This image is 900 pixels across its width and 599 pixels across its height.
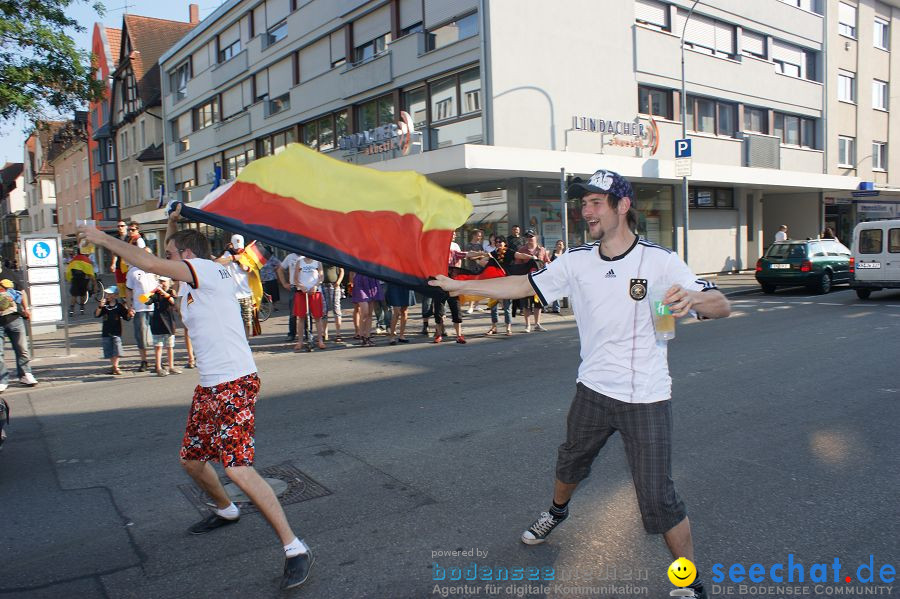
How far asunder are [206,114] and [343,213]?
118 feet

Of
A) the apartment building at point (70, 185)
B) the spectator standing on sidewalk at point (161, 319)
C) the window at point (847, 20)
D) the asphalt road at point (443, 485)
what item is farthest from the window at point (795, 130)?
the apartment building at point (70, 185)

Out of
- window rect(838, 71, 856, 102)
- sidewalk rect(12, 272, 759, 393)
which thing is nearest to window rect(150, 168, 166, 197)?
sidewalk rect(12, 272, 759, 393)

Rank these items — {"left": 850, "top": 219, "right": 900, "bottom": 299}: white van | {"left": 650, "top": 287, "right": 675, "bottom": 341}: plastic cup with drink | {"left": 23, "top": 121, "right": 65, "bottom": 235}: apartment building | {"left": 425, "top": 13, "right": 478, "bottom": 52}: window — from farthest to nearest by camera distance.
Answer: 1. {"left": 23, "top": 121, "right": 65, "bottom": 235}: apartment building
2. {"left": 425, "top": 13, "right": 478, "bottom": 52}: window
3. {"left": 850, "top": 219, "right": 900, "bottom": 299}: white van
4. {"left": 650, "top": 287, "right": 675, "bottom": 341}: plastic cup with drink

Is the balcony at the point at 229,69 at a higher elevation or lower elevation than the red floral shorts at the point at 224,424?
higher

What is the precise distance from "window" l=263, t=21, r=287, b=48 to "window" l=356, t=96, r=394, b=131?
6.96 metres

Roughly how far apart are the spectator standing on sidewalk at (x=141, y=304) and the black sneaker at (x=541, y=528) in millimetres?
7767

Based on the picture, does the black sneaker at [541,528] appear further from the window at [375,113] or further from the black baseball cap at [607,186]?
the window at [375,113]

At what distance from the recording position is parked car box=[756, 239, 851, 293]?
1880cm

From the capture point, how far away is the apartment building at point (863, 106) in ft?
102

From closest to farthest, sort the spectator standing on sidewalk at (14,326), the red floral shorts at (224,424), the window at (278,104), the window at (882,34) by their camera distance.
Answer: the red floral shorts at (224,424) → the spectator standing on sidewalk at (14,326) → the window at (278,104) → the window at (882,34)

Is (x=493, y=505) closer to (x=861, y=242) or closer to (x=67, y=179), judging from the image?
(x=861, y=242)

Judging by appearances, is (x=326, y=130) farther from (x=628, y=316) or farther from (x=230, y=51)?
(x=628, y=316)

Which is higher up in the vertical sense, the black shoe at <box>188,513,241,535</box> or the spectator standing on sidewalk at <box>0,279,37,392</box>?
the spectator standing on sidewalk at <box>0,279,37,392</box>

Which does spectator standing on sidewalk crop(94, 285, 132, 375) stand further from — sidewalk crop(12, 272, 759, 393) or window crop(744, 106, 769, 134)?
window crop(744, 106, 769, 134)
